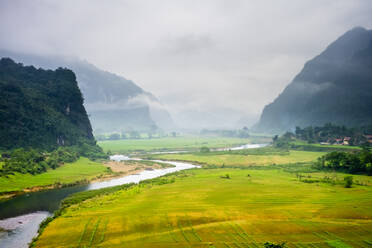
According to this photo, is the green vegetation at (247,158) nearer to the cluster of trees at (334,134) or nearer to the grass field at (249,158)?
the grass field at (249,158)

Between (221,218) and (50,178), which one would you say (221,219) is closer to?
(221,218)

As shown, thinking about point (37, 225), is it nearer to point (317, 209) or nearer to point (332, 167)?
point (317, 209)

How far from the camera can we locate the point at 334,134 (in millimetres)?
144125

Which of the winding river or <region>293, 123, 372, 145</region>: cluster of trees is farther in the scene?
<region>293, 123, 372, 145</region>: cluster of trees

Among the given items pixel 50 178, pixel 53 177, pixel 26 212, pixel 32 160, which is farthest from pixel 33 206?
pixel 32 160

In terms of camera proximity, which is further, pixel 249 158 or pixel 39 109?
pixel 39 109

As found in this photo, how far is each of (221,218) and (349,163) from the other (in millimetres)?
55357

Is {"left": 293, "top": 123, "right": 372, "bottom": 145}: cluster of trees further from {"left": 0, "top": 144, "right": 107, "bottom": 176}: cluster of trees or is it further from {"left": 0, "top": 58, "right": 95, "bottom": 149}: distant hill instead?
{"left": 0, "top": 58, "right": 95, "bottom": 149}: distant hill

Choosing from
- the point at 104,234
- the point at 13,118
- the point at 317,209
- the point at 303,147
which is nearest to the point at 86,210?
the point at 104,234

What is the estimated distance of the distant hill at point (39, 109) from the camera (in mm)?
100062

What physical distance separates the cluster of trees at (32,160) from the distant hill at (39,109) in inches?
370

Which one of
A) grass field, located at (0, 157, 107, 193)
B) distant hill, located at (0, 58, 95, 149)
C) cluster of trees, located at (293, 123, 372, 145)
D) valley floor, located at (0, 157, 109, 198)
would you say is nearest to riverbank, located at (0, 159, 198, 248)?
valley floor, located at (0, 157, 109, 198)

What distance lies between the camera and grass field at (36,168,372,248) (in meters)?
31.1

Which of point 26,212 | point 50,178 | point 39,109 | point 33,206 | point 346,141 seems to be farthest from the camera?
point 346,141
